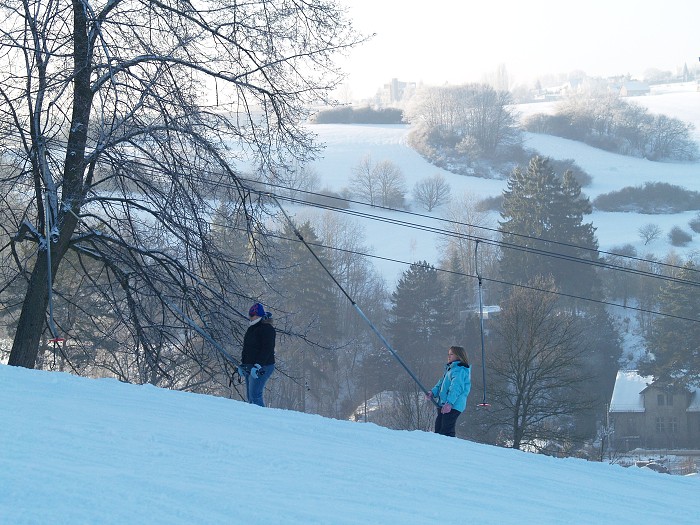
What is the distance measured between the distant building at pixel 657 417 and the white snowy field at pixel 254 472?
1543 inches

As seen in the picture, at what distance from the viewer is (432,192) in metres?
87.4

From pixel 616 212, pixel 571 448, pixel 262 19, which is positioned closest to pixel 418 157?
pixel 616 212

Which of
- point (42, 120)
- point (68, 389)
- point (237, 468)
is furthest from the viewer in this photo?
point (42, 120)

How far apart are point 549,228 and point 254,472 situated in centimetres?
5666

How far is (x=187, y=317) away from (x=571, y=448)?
21.2 m

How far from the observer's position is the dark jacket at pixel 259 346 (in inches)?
402

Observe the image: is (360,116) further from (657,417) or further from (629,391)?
(657,417)

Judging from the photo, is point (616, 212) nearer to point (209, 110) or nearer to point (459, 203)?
point (459, 203)

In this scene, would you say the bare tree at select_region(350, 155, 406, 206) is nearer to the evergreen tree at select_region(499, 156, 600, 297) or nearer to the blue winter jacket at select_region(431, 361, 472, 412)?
the evergreen tree at select_region(499, 156, 600, 297)

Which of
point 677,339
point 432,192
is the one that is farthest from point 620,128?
point 677,339

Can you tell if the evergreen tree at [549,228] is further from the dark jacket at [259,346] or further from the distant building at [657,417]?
the dark jacket at [259,346]

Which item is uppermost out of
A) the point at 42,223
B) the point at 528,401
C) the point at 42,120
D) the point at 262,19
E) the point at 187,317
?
the point at 262,19

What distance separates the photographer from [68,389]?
Result: 7.76 m

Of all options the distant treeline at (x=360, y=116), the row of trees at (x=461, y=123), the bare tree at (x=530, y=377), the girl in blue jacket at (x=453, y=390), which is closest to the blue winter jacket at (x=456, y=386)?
the girl in blue jacket at (x=453, y=390)
